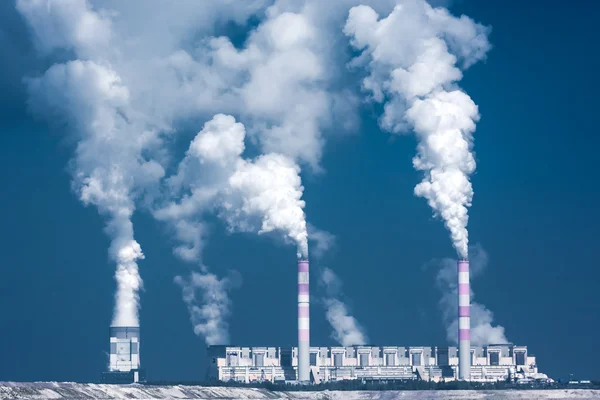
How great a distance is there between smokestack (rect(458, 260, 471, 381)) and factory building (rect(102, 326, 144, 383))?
33.0 meters

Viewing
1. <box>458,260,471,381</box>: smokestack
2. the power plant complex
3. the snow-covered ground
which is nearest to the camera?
the snow-covered ground

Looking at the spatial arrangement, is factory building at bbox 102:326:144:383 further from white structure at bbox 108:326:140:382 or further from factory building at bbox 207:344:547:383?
factory building at bbox 207:344:547:383

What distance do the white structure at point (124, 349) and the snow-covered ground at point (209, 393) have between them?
17.9m

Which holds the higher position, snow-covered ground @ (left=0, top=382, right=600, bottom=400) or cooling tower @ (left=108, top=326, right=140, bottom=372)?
cooling tower @ (left=108, top=326, right=140, bottom=372)

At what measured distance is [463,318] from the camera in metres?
135

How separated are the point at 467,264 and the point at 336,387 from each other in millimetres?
18010

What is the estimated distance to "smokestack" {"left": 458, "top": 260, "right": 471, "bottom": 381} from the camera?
13362 cm

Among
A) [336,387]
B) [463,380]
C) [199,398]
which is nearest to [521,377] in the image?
[463,380]

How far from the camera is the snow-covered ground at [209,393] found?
92688mm

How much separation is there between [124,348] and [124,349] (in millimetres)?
284

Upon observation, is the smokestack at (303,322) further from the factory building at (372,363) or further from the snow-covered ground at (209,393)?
the factory building at (372,363)

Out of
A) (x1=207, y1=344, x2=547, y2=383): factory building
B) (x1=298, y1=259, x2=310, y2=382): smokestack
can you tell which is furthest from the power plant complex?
(x1=298, y1=259, x2=310, y2=382): smokestack

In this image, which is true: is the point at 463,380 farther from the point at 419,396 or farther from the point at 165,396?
the point at 165,396

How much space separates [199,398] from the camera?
112000mm
